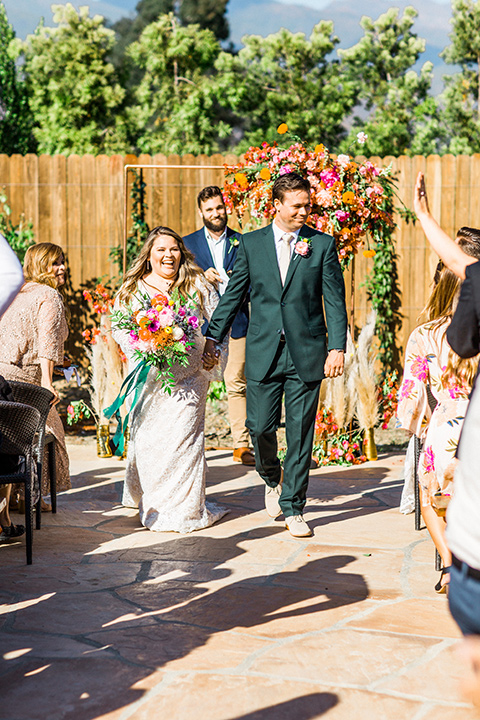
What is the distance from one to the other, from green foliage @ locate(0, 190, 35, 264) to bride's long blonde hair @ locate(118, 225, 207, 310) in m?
4.27

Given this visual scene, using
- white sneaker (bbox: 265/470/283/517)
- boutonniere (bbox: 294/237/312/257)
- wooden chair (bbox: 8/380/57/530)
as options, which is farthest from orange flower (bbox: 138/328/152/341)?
white sneaker (bbox: 265/470/283/517)

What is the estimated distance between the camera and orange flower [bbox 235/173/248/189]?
283 inches

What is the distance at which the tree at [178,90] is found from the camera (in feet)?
73.7

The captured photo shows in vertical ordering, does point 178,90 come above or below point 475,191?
above

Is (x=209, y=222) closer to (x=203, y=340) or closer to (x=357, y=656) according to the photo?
(x=203, y=340)

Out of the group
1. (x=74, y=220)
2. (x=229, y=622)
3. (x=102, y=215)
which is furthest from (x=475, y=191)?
(x=229, y=622)

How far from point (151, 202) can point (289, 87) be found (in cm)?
1538

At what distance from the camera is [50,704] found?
3143 millimetres

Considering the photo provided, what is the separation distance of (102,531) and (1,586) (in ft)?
3.75

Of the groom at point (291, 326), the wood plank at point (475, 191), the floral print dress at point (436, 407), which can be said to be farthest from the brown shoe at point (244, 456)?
the wood plank at point (475, 191)

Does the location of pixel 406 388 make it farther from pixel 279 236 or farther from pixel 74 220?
pixel 74 220

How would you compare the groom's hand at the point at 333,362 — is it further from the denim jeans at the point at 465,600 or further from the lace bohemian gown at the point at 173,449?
the denim jeans at the point at 465,600

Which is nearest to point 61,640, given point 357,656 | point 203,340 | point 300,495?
point 357,656

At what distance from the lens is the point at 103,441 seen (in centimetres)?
788
